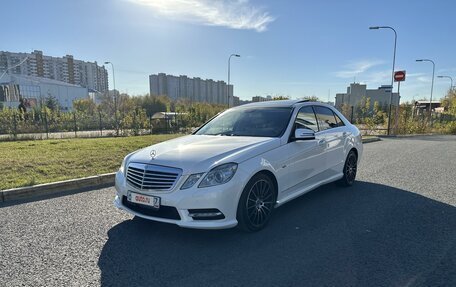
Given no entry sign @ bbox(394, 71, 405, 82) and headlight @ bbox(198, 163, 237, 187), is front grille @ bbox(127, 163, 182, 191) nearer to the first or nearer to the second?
headlight @ bbox(198, 163, 237, 187)

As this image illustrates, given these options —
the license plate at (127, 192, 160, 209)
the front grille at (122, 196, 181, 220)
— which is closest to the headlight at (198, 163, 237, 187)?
the front grille at (122, 196, 181, 220)

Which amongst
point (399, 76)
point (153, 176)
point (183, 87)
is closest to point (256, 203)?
point (153, 176)

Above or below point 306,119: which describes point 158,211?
below

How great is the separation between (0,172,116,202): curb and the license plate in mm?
2853

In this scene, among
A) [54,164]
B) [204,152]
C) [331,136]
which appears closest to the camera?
[204,152]

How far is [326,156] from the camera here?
499 centimetres

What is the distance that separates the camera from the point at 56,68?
98.9 metres

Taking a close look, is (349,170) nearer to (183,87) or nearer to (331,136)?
(331,136)

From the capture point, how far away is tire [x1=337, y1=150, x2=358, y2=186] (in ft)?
18.9

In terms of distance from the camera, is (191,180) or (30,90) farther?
(30,90)

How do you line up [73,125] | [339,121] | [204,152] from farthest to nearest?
[73,125] < [339,121] < [204,152]

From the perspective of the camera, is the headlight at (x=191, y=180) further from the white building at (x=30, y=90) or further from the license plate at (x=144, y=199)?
the white building at (x=30, y=90)

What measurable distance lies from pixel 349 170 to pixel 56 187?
18.5ft

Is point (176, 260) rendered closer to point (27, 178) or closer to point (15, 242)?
point (15, 242)
